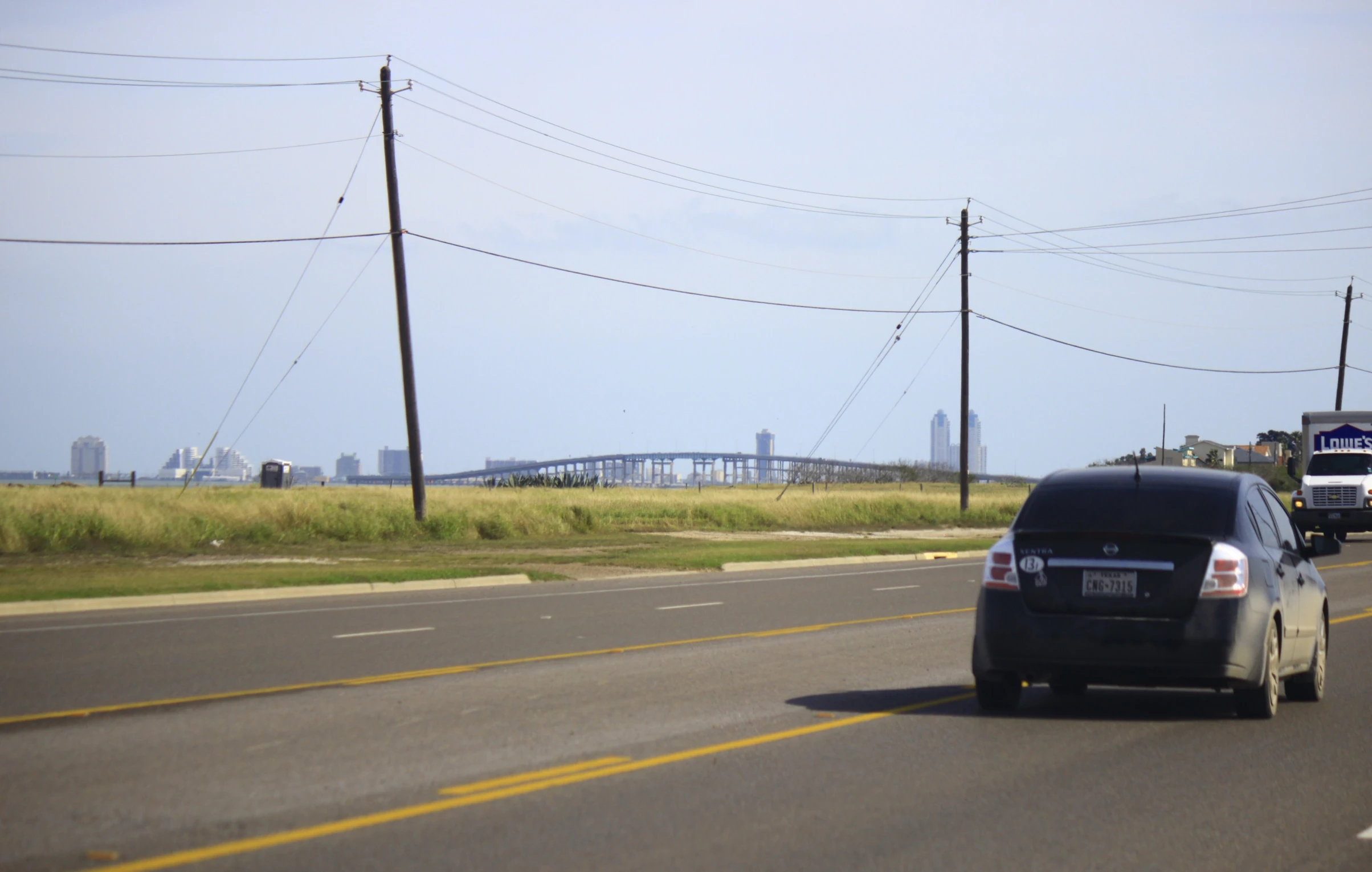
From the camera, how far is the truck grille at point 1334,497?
126 feet

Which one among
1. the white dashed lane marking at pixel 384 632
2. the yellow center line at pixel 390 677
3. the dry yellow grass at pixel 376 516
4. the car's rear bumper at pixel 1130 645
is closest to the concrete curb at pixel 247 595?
the white dashed lane marking at pixel 384 632

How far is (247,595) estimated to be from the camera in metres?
20.6

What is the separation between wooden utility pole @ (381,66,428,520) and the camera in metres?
34.4

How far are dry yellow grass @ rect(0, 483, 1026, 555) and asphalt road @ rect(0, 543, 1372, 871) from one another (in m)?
15.3

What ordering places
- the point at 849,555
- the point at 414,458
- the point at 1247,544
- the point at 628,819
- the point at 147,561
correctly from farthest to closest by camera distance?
1. the point at 414,458
2. the point at 849,555
3. the point at 147,561
4. the point at 1247,544
5. the point at 628,819

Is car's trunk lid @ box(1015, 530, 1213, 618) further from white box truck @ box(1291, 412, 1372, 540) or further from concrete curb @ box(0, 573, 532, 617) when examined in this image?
white box truck @ box(1291, 412, 1372, 540)

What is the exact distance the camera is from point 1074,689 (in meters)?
11.6

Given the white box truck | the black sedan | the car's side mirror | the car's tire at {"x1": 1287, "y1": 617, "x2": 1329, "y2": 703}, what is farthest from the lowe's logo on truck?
the black sedan

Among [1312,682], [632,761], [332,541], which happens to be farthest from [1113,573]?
[332,541]

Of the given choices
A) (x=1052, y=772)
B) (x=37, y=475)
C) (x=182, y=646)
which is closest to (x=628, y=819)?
(x=1052, y=772)

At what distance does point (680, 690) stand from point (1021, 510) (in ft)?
9.91

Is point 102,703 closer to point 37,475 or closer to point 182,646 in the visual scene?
point 182,646

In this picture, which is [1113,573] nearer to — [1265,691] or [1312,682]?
[1265,691]

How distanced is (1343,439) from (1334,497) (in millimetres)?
3566
